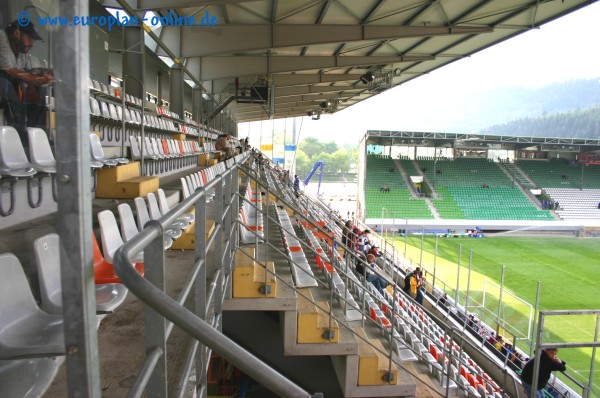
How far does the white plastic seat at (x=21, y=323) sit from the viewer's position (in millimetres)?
1130

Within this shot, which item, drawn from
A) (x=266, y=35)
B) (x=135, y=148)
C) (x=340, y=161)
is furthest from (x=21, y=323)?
(x=340, y=161)

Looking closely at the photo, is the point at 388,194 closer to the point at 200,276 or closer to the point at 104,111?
the point at 104,111

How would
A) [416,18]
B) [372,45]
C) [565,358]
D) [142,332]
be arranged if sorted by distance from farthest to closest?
[372,45], [565,358], [416,18], [142,332]

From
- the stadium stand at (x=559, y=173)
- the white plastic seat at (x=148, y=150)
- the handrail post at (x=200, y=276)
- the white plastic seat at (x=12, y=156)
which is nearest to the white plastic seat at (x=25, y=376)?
the handrail post at (x=200, y=276)

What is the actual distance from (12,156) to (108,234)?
1.27 meters

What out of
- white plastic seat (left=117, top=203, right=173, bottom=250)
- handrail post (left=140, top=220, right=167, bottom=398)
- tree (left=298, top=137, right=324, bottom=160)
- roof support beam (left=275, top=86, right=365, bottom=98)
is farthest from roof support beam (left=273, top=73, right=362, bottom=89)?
tree (left=298, top=137, right=324, bottom=160)

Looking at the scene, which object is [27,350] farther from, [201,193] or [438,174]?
[438,174]

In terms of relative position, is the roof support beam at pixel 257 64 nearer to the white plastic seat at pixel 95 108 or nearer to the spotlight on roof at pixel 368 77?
the spotlight on roof at pixel 368 77

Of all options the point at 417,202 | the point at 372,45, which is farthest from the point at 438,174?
the point at 372,45

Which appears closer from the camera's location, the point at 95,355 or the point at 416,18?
the point at 95,355

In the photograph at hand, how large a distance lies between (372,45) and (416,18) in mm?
2880

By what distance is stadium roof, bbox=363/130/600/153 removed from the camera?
2927 centimetres

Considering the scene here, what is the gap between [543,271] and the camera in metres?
18.8

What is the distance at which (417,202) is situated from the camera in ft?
95.2
